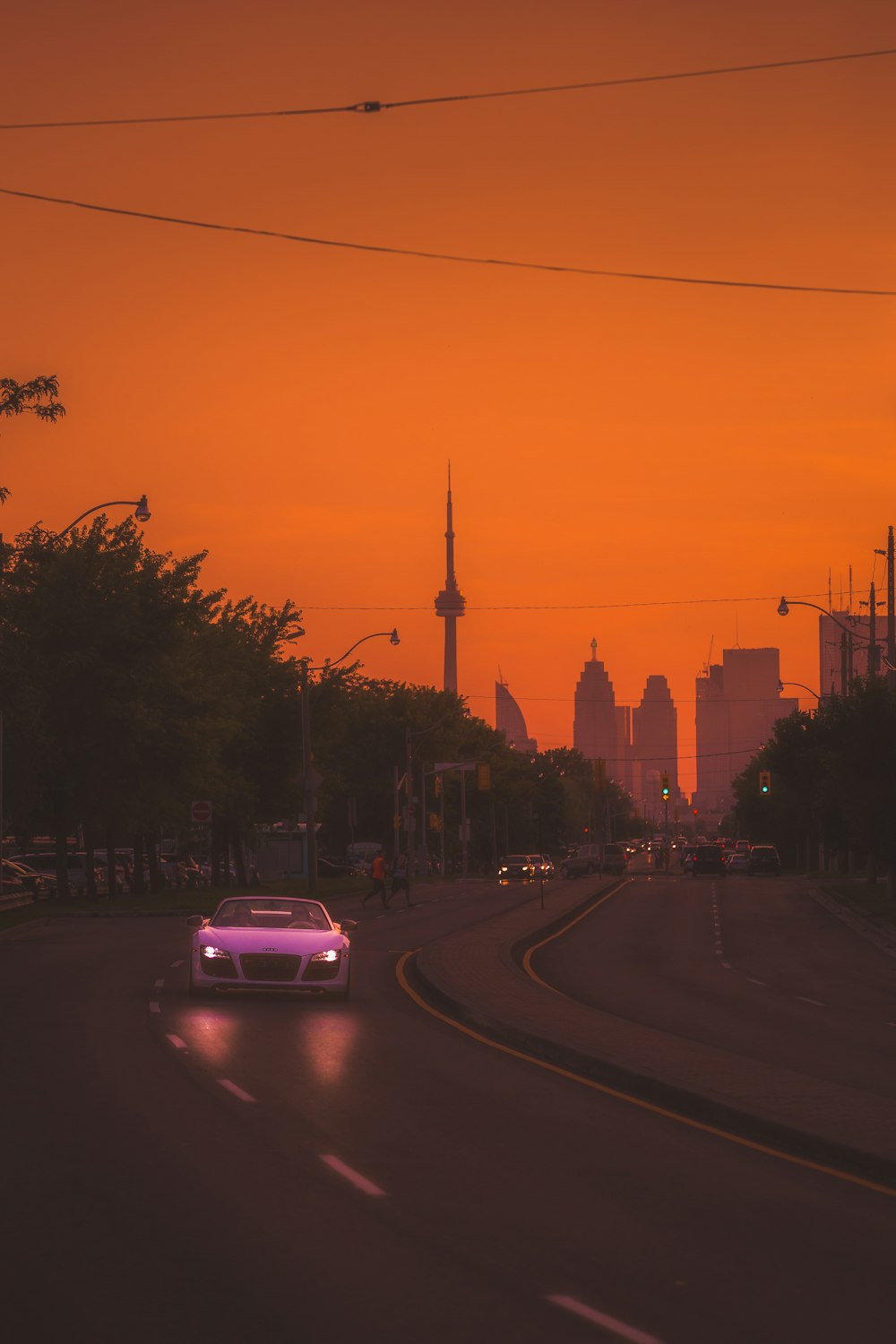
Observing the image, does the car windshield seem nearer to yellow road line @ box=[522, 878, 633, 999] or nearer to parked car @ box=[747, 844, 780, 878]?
yellow road line @ box=[522, 878, 633, 999]

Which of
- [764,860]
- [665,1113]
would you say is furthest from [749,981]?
[764,860]

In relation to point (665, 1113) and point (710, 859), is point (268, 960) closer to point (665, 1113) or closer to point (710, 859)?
point (665, 1113)

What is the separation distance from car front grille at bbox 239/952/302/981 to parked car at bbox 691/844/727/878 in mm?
70740

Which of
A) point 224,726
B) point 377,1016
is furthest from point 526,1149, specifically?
point 224,726

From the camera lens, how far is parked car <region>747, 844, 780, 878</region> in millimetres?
94544

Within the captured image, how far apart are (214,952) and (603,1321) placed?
47.6ft

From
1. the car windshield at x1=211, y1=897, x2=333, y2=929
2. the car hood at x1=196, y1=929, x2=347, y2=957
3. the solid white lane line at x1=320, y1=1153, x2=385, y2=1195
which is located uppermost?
the car windshield at x1=211, y1=897, x2=333, y2=929

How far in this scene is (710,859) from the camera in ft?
297

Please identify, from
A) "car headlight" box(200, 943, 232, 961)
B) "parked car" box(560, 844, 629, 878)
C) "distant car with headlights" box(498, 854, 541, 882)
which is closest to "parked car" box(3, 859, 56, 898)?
"distant car with headlights" box(498, 854, 541, 882)

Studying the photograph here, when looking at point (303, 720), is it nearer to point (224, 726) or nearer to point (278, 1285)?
point (224, 726)

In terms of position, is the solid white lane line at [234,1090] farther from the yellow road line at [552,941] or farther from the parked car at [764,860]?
the parked car at [764,860]

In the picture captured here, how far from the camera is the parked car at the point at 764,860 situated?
94.5 metres

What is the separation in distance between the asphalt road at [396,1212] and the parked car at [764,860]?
265 feet

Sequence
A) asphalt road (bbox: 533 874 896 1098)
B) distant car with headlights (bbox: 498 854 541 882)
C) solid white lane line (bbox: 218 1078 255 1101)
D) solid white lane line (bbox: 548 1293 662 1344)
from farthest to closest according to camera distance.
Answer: distant car with headlights (bbox: 498 854 541 882) → asphalt road (bbox: 533 874 896 1098) → solid white lane line (bbox: 218 1078 255 1101) → solid white lane line (bbox: 548 1293 662 1344)
